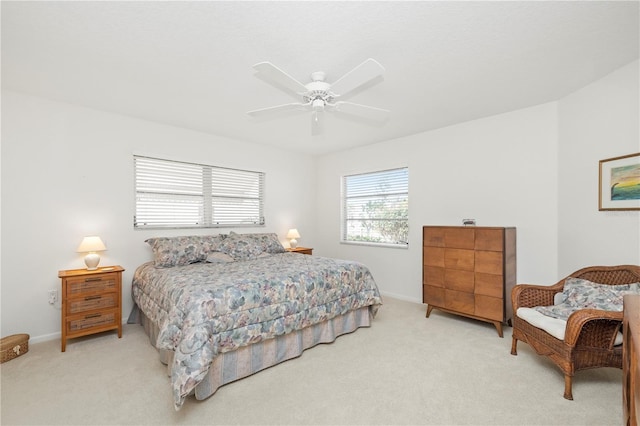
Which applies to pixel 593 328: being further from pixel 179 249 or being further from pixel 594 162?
pixel 179 249

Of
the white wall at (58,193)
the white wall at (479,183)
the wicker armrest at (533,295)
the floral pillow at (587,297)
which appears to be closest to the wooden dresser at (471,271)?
the white wall at (479,183)

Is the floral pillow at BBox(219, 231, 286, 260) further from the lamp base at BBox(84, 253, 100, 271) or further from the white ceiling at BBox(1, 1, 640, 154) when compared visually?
the white ceiling at BBox(1, 1, 640, 154)

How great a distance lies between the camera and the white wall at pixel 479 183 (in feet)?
10.8

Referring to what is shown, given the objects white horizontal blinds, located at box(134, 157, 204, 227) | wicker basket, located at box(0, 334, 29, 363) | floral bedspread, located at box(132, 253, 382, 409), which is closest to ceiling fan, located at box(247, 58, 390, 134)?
floral bedspread, located at box(132, 253, 382, 409)

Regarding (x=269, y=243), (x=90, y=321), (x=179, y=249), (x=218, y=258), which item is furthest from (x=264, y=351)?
(x=269, y=243)

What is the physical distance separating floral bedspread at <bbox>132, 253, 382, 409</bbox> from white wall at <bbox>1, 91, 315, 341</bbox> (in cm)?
72

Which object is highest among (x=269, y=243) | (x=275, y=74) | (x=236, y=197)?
(x=275, y=74)

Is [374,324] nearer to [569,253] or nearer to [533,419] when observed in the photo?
[533,419]

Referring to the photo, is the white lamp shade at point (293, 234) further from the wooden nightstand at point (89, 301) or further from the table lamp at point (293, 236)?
the wooden nightstand at point (89, 301)

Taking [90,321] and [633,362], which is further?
[90,321]

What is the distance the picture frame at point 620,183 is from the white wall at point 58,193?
4.72 meters

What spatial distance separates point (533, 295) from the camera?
271 centimetres

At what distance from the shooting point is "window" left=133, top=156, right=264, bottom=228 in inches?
151

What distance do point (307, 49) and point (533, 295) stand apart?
288cm
